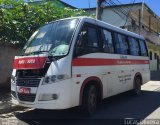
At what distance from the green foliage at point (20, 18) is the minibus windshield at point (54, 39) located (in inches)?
140

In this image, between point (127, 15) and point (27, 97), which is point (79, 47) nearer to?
point (27, 97)

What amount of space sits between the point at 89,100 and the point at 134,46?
16.3ft

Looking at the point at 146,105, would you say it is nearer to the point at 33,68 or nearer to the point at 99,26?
the point at 99,26

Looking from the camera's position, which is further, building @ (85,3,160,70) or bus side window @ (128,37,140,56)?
building @ (85,3,160,70)

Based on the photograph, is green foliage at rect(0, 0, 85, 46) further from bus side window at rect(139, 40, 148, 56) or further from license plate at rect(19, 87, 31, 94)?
license plate at rect(19, 87, 31, 94)

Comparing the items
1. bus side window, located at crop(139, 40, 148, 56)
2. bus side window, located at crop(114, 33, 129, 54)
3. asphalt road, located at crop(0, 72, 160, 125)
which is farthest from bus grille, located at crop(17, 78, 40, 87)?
bus side window, located at crop(139, 40, 148, 56)

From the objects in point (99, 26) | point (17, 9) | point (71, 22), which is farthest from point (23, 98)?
point (17, 9)

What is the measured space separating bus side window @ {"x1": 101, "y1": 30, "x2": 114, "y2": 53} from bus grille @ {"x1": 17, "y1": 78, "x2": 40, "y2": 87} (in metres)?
2.75

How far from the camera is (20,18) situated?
12.5 m

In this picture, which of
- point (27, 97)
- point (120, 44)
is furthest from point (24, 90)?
point (120, 44)

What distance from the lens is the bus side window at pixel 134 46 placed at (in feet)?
39.3

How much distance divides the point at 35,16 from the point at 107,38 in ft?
14.5

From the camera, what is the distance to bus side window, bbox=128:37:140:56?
39.3 ft

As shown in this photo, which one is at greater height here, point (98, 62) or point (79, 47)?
point (79, 47)
